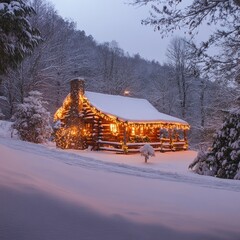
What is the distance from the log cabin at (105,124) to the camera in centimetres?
2555

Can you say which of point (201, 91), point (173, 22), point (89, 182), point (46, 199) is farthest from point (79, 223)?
point (201, 91)

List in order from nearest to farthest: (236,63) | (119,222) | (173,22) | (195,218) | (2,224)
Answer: (2,224), (119,222), (195,218), (173,22), (236,63)

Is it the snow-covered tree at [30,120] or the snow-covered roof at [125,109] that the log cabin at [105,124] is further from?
the snow-covered tree at [30,120]

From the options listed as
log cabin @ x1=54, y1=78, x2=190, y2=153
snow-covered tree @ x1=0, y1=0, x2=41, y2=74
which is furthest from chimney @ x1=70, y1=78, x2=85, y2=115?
snow-covered tree @ x1=0, y1=0, x2=41, y2=74

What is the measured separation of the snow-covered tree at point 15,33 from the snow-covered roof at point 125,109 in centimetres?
1356

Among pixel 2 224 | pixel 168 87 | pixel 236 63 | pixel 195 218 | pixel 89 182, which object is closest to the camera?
pixel 2 224

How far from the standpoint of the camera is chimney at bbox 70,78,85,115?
27633 millimetres

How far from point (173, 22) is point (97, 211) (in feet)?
15.1

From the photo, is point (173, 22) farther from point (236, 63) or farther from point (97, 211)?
point (97, 211)

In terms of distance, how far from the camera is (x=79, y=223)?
3.36 meters

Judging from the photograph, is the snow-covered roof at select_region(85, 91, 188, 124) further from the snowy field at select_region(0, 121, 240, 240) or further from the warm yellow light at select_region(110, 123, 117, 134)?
the snowy field at select_region(0, 121, 240, 240)

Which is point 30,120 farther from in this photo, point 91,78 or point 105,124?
point 91,78

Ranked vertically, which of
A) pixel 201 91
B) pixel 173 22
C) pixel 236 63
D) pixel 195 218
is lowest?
pixel 195 218

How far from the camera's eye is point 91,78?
40.2 meters
